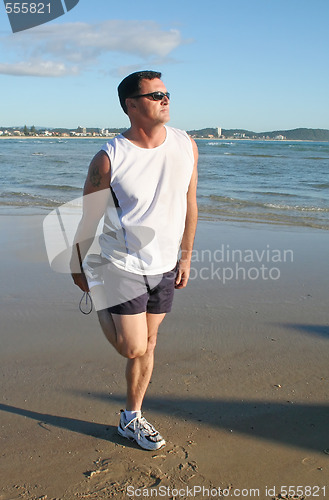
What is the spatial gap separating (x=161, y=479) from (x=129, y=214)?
4.52 ft

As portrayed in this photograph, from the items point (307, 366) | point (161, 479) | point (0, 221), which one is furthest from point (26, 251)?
point (161, 479)

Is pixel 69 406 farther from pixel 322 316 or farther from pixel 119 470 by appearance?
pixel 322 316

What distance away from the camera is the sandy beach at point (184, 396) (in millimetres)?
2562

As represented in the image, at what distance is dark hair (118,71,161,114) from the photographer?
2.69 m

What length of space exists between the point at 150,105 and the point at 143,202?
53 centimetres

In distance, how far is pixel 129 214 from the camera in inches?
104

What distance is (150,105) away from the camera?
2.69 metres

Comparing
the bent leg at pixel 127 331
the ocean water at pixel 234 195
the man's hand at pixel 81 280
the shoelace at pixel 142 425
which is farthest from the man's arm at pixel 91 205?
the ocean water at pixel 234 195

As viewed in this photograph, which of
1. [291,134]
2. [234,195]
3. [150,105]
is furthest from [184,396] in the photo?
[291,134]

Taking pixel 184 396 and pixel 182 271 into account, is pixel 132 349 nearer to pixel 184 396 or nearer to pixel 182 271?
pixel 182 271

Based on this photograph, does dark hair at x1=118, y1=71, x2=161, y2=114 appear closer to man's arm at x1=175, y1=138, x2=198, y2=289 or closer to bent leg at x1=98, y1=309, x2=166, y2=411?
man's arm at x1=175, y1=138, x2=198, y2=289

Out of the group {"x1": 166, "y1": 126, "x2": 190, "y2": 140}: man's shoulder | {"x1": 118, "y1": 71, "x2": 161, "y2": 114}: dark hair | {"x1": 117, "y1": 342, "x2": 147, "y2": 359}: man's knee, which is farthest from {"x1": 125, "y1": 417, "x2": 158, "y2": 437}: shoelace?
{"x1": 118, "y1": 71, "x2": 161, "y2": 114}: dark hair

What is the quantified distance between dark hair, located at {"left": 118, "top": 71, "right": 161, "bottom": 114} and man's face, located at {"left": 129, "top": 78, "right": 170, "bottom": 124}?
0.02 meters

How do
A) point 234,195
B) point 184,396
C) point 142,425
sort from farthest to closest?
point 234,195
point 184,396
point 142,425
